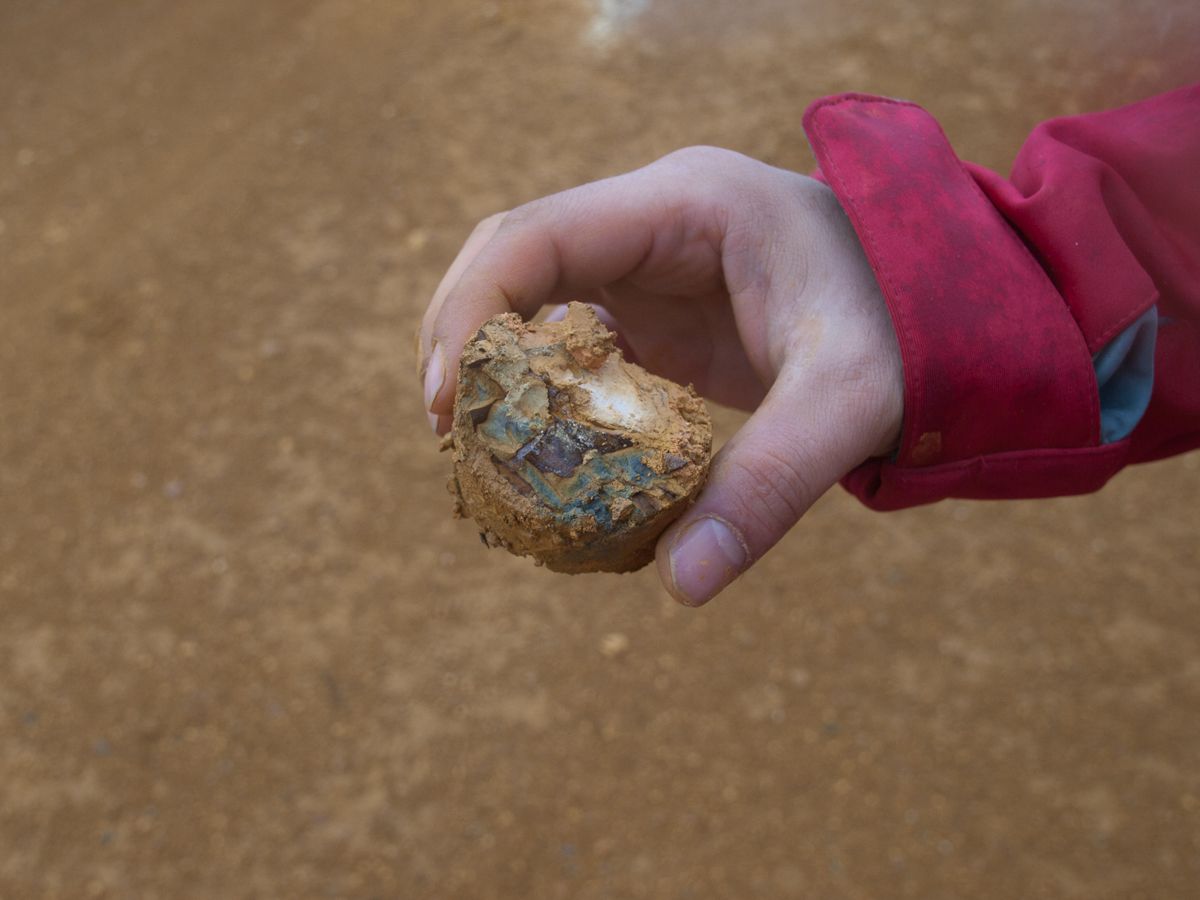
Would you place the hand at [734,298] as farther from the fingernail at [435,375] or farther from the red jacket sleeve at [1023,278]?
the red jacket sleeve at [1023,278]

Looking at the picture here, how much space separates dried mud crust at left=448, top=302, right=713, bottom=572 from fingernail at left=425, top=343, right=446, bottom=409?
0.23 meters

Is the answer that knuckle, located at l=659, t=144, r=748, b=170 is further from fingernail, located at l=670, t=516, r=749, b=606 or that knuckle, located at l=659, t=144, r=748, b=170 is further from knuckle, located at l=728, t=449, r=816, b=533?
fingernail, located at l=670, t=516, r=749, b=606

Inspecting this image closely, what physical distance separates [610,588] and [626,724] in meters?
0.56

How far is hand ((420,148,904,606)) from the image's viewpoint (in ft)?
5.93

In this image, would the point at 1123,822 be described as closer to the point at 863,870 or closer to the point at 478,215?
the point at 863,870

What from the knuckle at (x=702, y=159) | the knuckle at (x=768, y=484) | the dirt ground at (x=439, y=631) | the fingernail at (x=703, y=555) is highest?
the knuckle at (x=702, y=159)

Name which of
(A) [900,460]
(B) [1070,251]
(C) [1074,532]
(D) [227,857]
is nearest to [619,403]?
(A) [900,460]

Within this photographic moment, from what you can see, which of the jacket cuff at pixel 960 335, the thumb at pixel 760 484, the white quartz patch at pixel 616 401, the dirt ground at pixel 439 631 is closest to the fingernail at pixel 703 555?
the thumb at pixel 760 484

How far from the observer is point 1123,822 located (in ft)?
11.4

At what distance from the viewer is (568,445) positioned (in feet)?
5.74

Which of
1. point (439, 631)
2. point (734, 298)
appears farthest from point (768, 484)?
point (439, 631)

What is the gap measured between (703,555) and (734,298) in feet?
2.11

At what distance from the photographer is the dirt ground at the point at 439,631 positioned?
352 cm

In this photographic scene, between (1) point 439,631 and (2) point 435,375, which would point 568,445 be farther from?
(1) point 439,631
